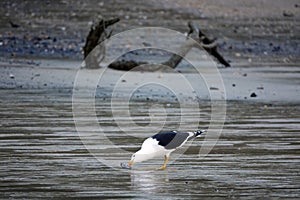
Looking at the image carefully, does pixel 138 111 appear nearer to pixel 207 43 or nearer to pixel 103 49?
pixel 103 49

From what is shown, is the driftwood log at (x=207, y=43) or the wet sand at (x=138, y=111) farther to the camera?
the driftwood log at (x=207, y=43)

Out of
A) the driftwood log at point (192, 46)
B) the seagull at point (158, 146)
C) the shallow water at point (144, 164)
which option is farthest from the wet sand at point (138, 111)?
the driftwood log at point (192, 46)

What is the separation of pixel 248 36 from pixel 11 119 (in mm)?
18476

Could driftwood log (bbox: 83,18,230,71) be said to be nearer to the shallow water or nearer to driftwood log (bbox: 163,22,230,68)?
driftwood log (bbox: 163,22,230,68)

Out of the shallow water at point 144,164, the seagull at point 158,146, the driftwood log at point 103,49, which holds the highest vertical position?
the seagull at point 158,146

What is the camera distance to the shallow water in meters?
9.05

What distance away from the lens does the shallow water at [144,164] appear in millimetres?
9047

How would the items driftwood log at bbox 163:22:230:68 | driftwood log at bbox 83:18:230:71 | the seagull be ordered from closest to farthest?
the seagull < driftwood log at bbox 83:18:230:71 < driftwood log at bbox 163:22:230:68

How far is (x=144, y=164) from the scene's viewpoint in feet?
35.6

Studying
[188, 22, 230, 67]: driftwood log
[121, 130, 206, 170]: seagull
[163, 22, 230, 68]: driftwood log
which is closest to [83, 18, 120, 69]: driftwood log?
[163, 22, 230, 68]: driftwood log

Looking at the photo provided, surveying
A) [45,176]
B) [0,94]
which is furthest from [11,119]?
[45,176]

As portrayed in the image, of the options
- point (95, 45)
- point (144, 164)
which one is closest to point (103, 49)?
point (95, 45)

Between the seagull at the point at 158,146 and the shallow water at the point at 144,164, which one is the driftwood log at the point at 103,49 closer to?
the shallow water at the point at 144,164

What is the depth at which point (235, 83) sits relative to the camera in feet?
66.5
